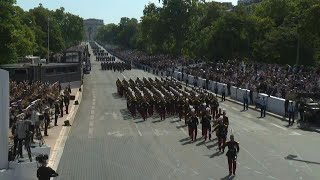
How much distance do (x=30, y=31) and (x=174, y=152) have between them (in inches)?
2540

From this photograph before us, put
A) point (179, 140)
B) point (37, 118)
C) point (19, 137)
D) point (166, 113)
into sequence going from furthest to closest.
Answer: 1. point (166, 113)
2. point (179, 140)
3. point (37, 118)
4. point (19, 137)

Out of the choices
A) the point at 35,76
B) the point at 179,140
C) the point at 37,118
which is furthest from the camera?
the point at 35,76

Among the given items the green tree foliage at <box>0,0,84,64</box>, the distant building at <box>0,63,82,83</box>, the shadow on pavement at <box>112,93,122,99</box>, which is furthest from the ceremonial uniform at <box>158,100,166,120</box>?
the green tree foliage at <box>0,0,84,64</box>

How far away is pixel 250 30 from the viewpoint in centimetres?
7525

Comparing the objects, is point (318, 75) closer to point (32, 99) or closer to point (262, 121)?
point (262, 121)

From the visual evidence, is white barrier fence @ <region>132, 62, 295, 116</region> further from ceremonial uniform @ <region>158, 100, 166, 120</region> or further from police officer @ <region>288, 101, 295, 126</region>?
ceremonial uniform @ <region>158, 100, 166, 120</region>

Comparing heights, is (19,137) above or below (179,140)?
above

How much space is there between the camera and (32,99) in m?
28.2

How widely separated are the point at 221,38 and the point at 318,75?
3522cm

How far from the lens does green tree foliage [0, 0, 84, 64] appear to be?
168 ft

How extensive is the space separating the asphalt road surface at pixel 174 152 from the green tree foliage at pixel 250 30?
23.1 metres

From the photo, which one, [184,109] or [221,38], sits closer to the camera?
[184,109]

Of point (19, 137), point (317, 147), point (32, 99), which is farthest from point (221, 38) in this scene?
point (19, 137)

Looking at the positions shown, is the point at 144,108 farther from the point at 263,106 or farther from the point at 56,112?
the point at 263,106
